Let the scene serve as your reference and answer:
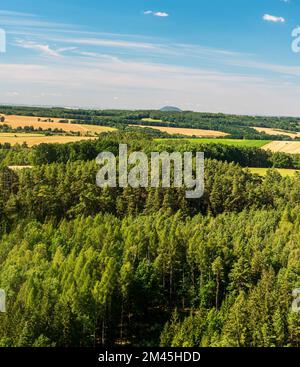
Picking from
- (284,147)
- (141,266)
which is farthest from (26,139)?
(141,266)

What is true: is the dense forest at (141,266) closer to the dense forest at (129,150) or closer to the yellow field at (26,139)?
the dense forest at (129,150)

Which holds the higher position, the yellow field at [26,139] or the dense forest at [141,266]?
the yellow field at [26,139]

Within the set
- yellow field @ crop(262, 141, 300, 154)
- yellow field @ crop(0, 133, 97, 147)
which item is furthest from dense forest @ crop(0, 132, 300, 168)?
yellow field @ crop(262, 141, 300, 154)

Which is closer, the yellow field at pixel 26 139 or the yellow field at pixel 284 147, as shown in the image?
the yellow field at pixel 26 139

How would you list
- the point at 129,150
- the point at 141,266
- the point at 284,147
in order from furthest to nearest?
the point at 284,147 → the point at 129,150 → the point at 141,266

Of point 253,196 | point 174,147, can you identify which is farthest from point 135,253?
point 174,147

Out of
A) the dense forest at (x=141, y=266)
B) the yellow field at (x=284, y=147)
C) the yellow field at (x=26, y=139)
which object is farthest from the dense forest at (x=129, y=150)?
the dense forest at (x=141, y=266)

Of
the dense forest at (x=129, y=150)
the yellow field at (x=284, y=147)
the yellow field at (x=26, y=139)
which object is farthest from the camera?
the yellow field at (x=284, y=147)

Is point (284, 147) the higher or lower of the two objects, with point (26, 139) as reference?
lower

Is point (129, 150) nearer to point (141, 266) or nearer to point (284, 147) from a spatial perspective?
point (141, 266)

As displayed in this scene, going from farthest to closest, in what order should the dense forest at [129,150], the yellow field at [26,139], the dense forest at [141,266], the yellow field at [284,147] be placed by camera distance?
the yellow field at [284,147]
the yellow field at [26,139]
the dense forest at [129,150]
the dense forest at [141,266]
